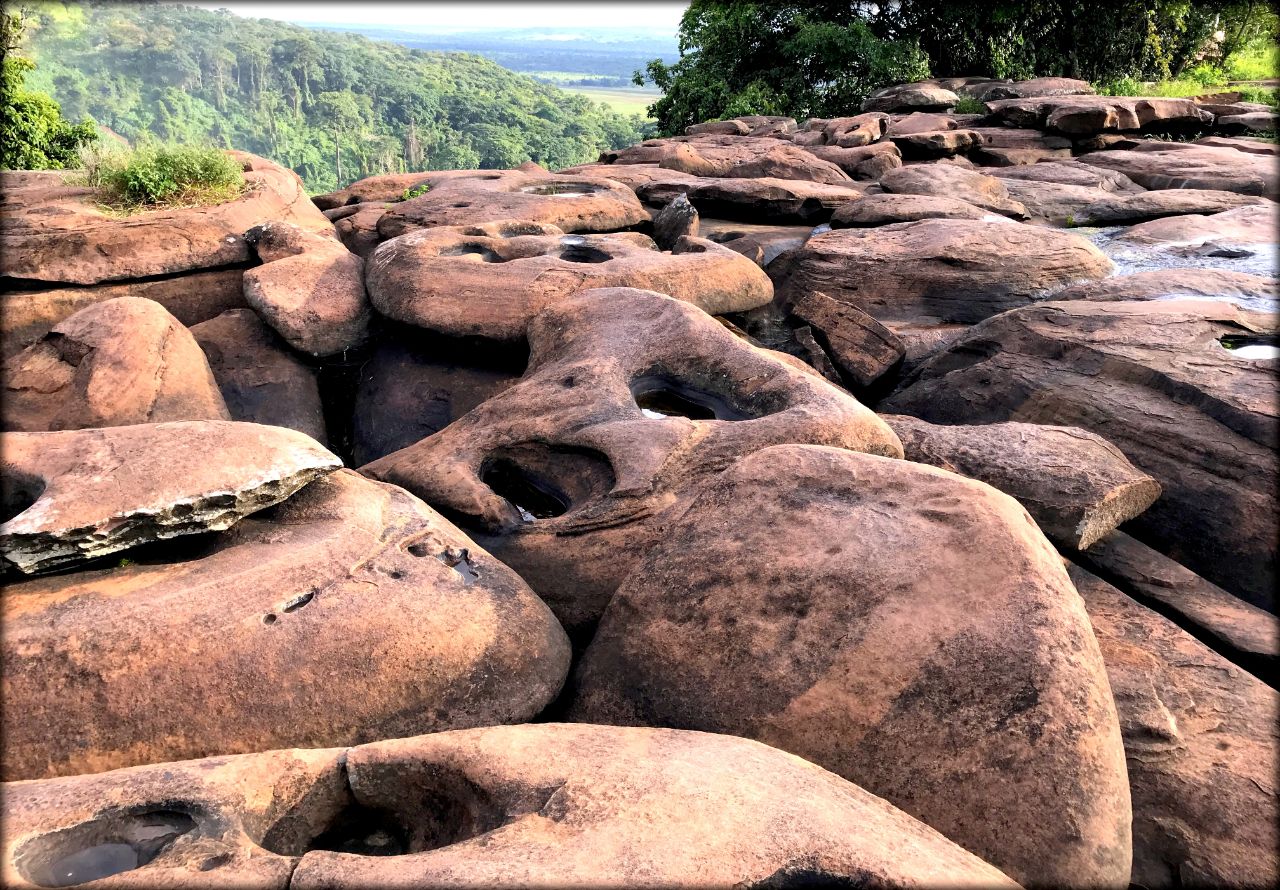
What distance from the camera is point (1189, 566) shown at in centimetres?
483

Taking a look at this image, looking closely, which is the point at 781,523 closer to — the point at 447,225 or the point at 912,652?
the point at 912,652

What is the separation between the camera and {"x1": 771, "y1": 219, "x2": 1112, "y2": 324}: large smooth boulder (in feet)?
25.2

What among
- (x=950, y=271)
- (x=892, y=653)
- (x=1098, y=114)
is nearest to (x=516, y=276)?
(x=950, y=271)

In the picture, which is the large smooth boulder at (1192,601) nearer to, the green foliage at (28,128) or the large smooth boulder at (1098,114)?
the large smooth boulder at (1098,114)

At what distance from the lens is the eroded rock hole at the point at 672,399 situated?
524cm

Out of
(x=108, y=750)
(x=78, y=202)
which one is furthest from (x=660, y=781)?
(x=78, y=202)

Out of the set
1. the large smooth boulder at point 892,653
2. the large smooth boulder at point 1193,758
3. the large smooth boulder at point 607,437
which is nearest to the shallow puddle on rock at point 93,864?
the large smooth boulder at point 892,653

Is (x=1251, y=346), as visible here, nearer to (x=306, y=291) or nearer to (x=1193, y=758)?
(x=1193, y=758)

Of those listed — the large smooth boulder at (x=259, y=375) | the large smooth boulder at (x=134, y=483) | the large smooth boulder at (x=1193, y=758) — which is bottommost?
the large smooth boulder at (x=1193, y=758)

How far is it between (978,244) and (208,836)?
7.33 metres

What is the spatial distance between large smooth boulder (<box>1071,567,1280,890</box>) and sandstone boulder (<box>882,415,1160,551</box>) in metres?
0.56

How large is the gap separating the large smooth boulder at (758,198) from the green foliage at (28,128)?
1243cm

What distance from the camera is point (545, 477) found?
5027 millimetres

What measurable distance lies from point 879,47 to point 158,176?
1873 cm
